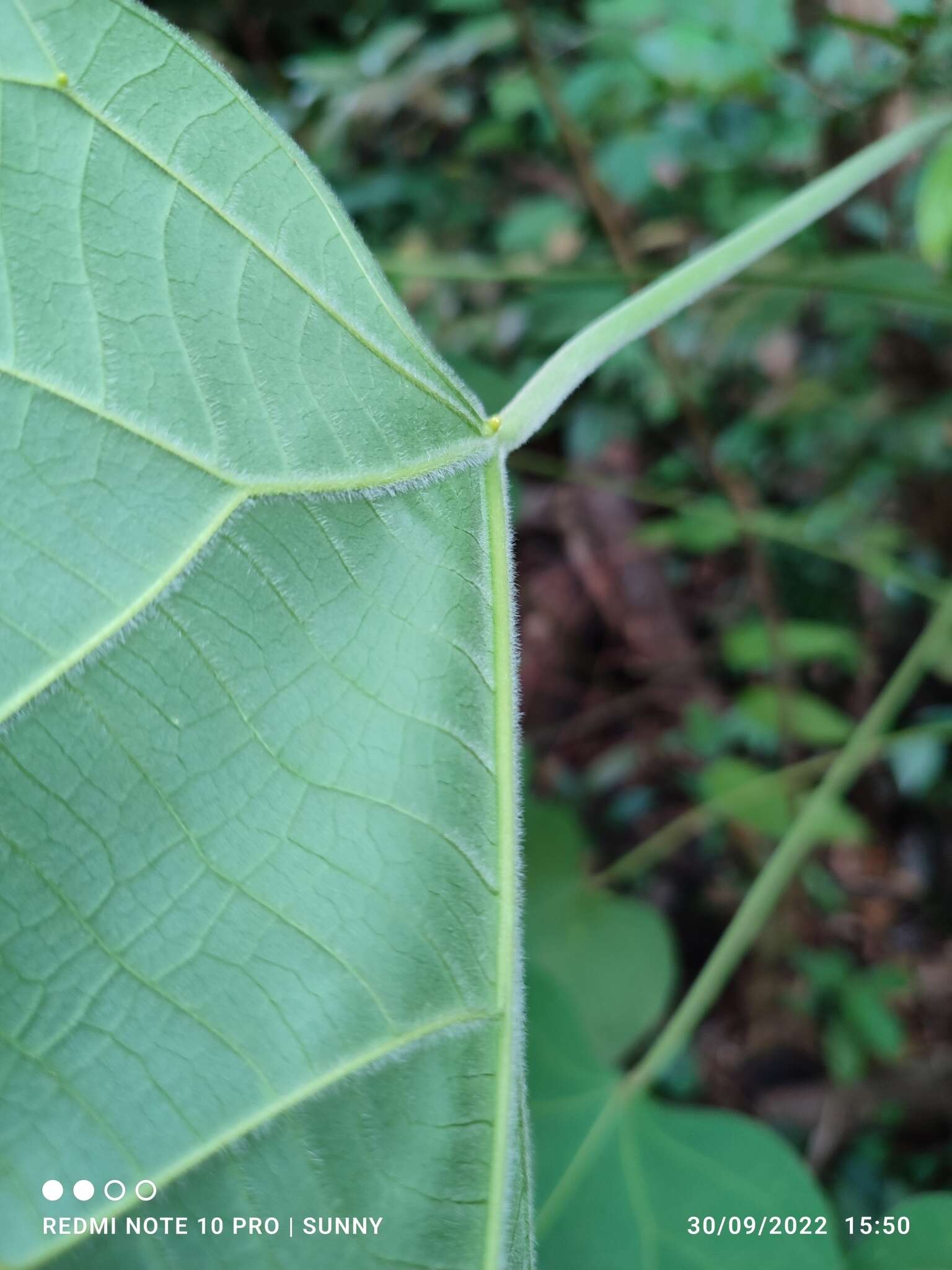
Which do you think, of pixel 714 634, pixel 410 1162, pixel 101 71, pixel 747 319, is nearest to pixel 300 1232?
pixel 410 1162

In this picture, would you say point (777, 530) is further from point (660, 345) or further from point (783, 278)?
point (783, 278)

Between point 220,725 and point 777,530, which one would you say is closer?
point 220,725

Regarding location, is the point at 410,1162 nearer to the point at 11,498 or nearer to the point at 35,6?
the point at 11,498

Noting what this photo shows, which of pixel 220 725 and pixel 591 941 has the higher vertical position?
pixel 220 725

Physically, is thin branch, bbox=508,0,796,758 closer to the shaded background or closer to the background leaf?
the shaded background

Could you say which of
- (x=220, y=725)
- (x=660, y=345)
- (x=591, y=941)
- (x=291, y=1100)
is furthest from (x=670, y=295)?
(x=591, y=941)

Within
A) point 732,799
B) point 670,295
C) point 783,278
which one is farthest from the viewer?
point 732,799

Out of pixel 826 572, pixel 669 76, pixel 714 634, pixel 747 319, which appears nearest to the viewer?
pixel 669 76

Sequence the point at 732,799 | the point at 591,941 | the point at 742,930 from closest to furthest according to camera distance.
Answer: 1. the point at 742,930
2. the point at 591,941
3. the point at 732,799
